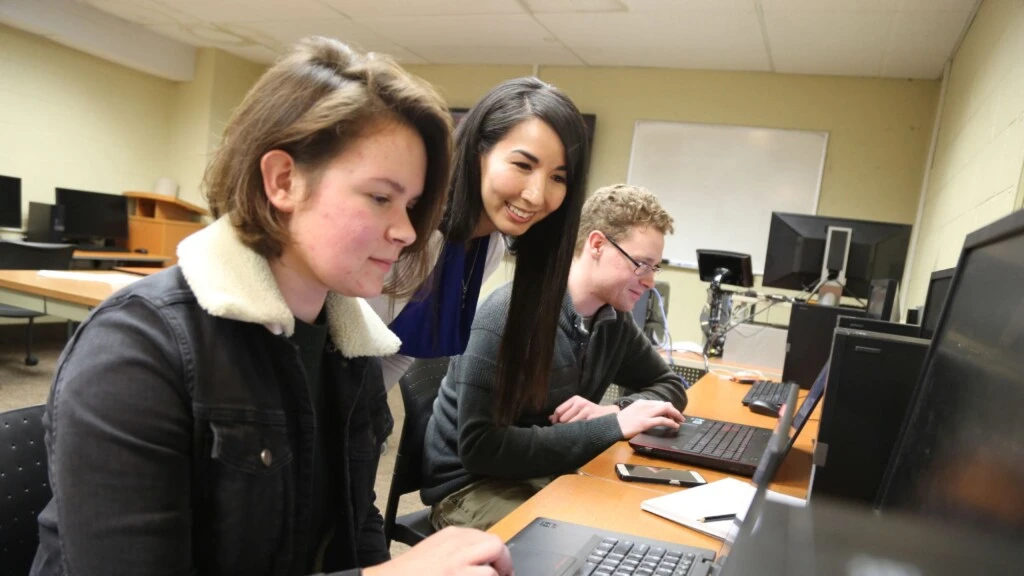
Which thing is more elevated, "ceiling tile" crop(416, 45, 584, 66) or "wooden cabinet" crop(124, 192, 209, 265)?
"ceiling tile" crop(416, 45, 584, 66)

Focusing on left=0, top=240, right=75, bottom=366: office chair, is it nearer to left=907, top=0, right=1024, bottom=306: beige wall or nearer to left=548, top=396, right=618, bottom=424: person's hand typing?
left=548, top=396, right=618, bottom=424: person's hand typing

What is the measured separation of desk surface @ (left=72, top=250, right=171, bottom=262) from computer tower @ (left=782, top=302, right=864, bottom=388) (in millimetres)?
4810

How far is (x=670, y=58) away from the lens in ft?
15.5

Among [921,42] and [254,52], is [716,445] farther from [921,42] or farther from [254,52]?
[254,52]

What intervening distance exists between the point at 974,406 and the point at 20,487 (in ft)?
3.48

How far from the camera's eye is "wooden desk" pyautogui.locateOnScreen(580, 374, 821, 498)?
3.55ft

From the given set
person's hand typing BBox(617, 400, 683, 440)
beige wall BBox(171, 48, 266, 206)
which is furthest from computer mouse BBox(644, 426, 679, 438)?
beige wall BBox(171, 48, 266, 206)

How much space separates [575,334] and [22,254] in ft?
11.6

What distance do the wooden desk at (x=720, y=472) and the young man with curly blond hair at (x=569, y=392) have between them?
0.15 ft

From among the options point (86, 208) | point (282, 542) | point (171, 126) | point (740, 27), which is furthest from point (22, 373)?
point (740, 27)

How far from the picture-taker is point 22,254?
371cm

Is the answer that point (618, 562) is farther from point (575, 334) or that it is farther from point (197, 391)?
point (575, 334)

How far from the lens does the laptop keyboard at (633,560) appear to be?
32.4 inches

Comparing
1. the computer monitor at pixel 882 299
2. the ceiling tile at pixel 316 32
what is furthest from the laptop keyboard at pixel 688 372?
the ceiling tile at pixel 316 32
